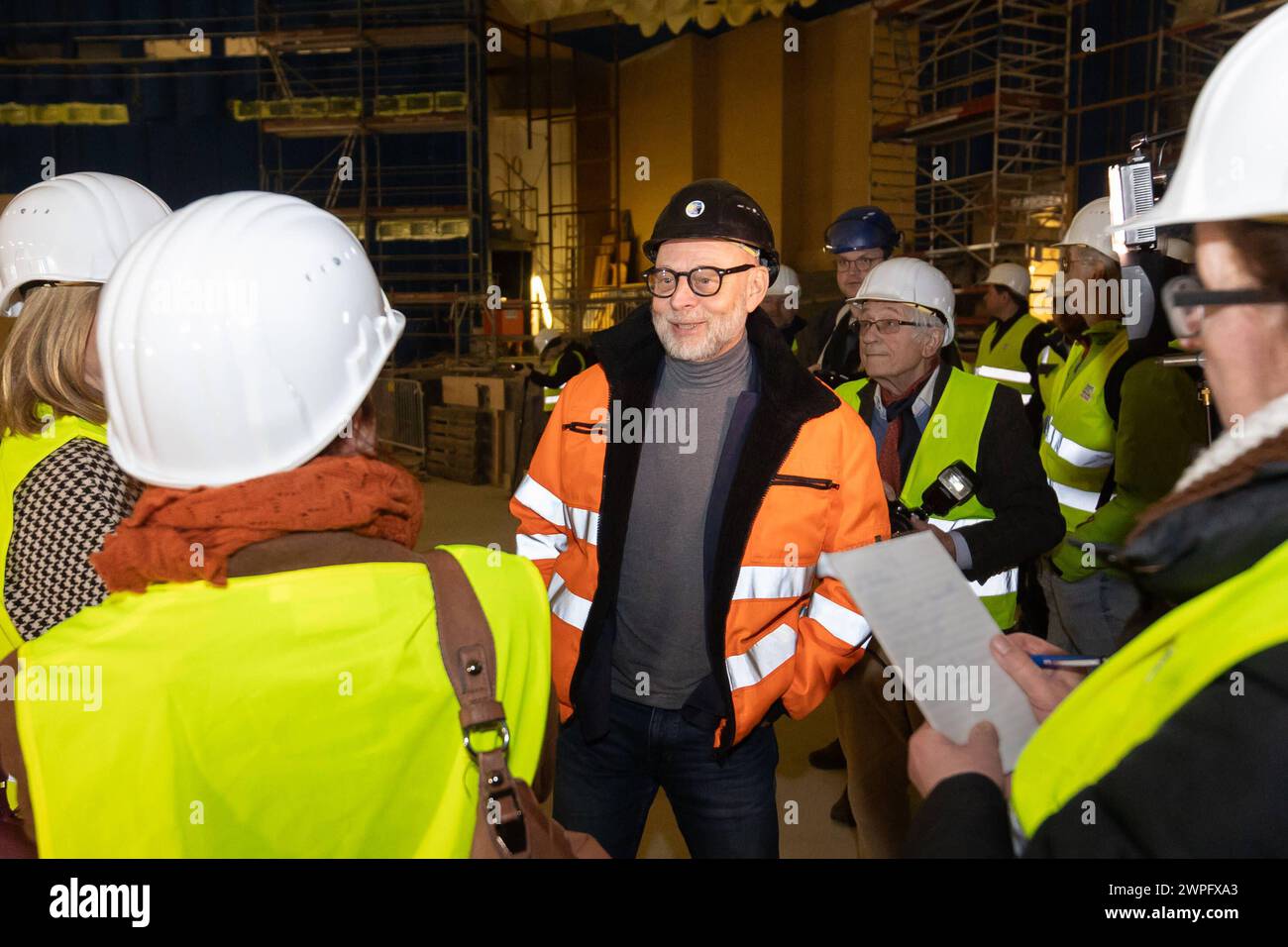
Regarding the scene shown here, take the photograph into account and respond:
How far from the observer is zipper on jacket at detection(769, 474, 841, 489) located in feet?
7.09

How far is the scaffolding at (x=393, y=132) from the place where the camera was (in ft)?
45.2

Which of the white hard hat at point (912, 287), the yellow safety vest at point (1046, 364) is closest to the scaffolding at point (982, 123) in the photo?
the yellow safety vest at point (1046, 364)

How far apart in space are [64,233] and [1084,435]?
3.14m

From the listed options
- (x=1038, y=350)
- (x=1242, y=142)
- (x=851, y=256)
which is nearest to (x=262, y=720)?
(x=1242, y=142)

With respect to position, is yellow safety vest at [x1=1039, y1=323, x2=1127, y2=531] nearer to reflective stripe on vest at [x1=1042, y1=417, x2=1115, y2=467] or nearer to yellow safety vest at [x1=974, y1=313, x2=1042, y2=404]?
reflective stripe on vest at [x1=1042, y1=417, x2=1115, y2=467]

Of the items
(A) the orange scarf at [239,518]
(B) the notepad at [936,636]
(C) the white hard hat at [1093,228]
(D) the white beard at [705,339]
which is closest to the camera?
(A) the orange scarf at [239,518]

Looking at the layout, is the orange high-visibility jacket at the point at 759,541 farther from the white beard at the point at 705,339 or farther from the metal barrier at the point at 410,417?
the metal barrier at the point at 410,417

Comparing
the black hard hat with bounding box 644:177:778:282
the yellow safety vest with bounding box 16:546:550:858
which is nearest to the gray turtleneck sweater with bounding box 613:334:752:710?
the black hard hat with bounding box 644:177:778:282

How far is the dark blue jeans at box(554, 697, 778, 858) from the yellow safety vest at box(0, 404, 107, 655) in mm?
1256

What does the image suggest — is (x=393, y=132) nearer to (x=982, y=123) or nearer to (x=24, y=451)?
(x=982, y=123)

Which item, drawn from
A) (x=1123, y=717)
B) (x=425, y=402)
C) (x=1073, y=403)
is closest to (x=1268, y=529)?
(x=1123, y=717)

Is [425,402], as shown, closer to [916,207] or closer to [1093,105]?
[916,207]

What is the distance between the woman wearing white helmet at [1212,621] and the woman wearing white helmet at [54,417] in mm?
1292

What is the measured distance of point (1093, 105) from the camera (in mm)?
9969
